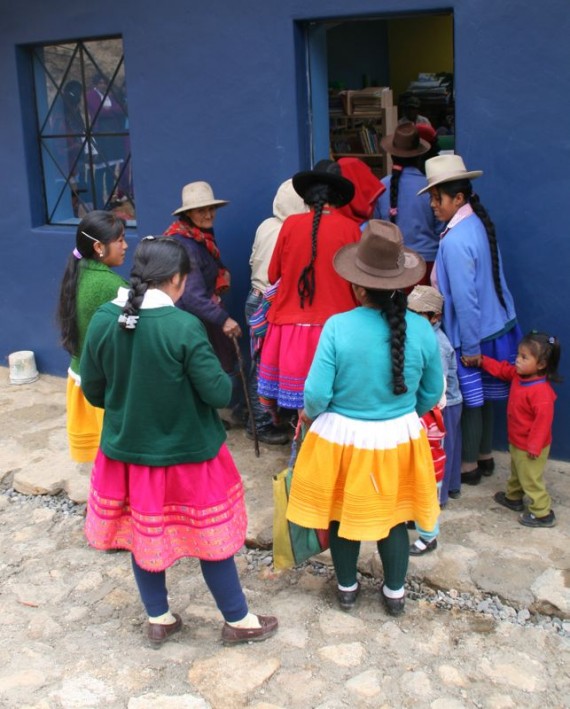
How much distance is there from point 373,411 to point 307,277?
4.30 feet

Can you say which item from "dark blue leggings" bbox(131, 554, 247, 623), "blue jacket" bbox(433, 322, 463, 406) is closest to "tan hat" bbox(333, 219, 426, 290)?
"blue jacket" bbox(433, 322, 463, 406)

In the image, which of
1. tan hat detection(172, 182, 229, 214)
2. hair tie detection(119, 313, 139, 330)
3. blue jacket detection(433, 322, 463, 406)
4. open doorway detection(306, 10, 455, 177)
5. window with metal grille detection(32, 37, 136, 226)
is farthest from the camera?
window with metal grille detection(32, 37, 136, 226)

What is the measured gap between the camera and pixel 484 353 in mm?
4426

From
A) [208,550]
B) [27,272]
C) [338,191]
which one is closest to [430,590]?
[208,550]

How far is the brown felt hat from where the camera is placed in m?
4.85

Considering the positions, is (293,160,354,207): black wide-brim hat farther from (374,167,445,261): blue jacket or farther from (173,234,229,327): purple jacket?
(173,234,229,327): purple jacket

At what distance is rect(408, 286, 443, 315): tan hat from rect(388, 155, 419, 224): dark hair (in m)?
0.92

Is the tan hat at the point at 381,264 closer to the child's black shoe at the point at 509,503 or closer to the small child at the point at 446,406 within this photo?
the small child at the point at 446,406

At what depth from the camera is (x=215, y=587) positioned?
326cm

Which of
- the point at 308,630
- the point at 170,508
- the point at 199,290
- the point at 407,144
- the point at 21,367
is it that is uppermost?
the point at 407,144

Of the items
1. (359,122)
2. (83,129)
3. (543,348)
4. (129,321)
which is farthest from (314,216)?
(359,122)

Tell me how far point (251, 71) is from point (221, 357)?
1.77 meters

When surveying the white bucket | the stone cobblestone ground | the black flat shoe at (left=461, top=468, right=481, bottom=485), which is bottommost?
the stone cobblestone ground

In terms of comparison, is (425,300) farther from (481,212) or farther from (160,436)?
(160,436)
